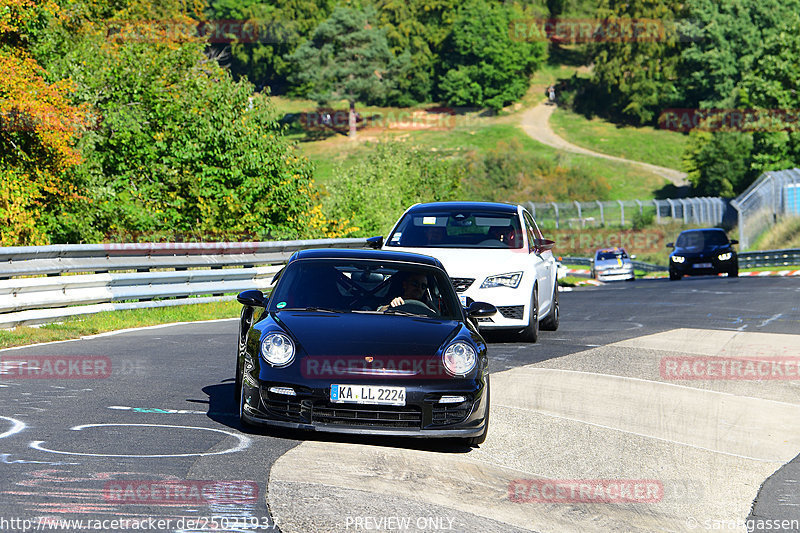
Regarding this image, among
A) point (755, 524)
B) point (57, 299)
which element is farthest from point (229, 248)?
point (755, 524)

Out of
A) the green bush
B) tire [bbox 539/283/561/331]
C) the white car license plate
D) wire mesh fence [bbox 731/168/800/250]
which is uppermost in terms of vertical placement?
the white car license plate

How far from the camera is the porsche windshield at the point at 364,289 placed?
28.0 ft

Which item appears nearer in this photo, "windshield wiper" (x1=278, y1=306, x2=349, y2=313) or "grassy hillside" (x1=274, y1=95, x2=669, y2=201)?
"windshield wiper" (x1=278, y1=306, x2=349, y2=313)

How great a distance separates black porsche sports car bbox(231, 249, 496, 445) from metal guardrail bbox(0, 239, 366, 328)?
6580 mm

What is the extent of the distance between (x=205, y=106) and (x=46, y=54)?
13.8 ft

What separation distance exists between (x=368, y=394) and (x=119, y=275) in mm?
9870

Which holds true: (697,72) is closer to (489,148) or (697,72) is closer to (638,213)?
(489,148)

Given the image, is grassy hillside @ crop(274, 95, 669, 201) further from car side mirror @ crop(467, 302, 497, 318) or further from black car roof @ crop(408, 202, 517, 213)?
car side mirror @ crop(467, 302, 497, 318)
